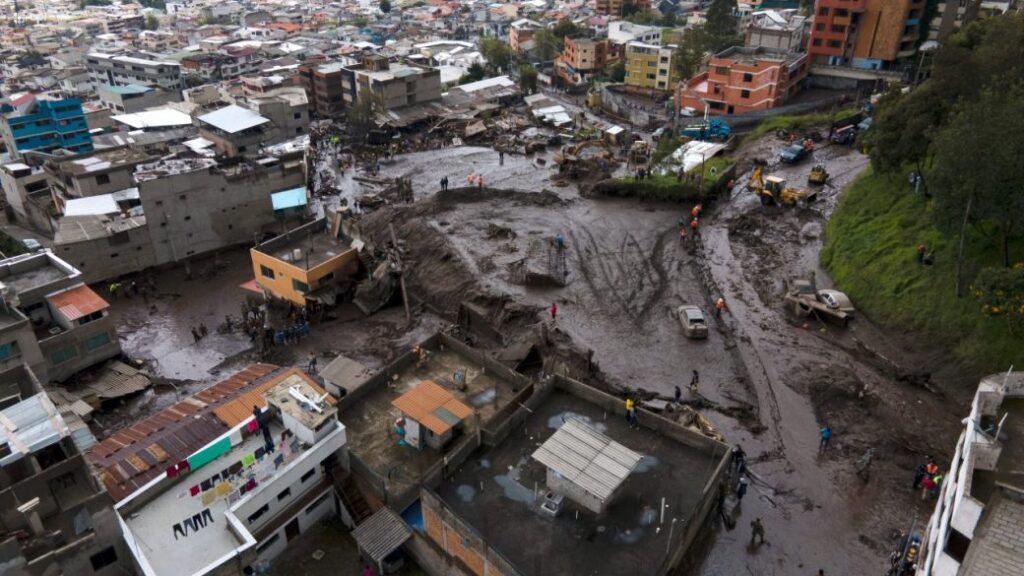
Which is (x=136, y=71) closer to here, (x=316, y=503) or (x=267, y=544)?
(x=316, y=503)

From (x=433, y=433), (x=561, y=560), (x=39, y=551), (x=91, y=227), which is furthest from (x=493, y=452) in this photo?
(x=91, y=227)

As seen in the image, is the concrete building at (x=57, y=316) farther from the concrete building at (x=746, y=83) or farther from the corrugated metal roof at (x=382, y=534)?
the concrete building at (x=746, y=83)

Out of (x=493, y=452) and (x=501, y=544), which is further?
(x=493, y=452)

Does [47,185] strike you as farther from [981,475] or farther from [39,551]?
[981,475]

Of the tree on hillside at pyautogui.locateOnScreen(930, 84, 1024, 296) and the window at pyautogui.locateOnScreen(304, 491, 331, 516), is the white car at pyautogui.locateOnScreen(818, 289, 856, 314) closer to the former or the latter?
the tree on hillside at pyautogui.locateOnScreen(930, 84, 1024, 296)

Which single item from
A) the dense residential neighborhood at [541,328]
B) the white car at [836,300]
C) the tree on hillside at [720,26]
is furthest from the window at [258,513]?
the tree on hillside at [720,26]
